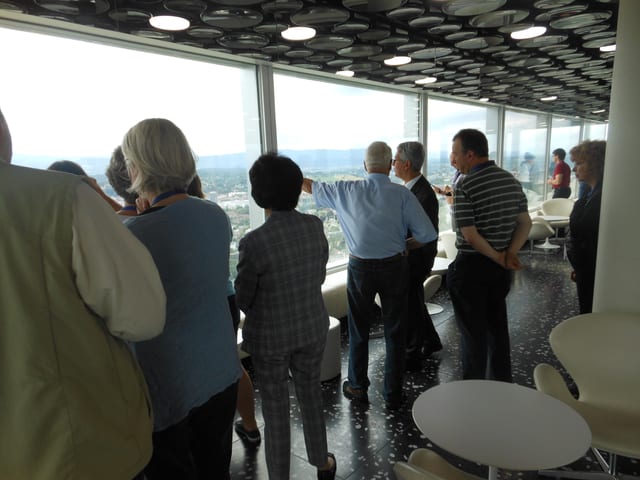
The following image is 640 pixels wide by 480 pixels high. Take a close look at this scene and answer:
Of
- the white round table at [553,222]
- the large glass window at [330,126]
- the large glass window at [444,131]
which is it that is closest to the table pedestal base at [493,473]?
the large glass window at [330,126]

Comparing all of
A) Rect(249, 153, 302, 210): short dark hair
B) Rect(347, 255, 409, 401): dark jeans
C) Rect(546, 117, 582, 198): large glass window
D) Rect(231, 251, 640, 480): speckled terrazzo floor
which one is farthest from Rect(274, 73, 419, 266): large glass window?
Rect(546, 117, 582, 198): large glass window

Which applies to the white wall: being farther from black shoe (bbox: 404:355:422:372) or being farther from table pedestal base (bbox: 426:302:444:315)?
table pedestal base (bbox: 426:302:444:315)

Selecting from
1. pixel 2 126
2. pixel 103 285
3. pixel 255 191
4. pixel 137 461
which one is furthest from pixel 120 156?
pixel 137 461

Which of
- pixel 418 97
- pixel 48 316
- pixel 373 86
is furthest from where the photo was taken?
pixel 418 97

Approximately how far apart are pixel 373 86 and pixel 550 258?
13.9 feet

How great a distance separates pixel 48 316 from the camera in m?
0.81

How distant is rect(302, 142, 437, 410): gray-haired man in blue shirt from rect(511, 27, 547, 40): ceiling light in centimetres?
176

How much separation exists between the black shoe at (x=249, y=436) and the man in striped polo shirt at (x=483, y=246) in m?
1.34

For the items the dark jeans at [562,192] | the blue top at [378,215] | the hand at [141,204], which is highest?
the hand at [141,204]

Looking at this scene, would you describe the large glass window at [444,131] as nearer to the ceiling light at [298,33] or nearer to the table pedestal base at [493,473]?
the ceiling light at [298,33]

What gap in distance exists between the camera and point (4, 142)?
843 mm

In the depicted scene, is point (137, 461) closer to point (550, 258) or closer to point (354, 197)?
point (354, 197)

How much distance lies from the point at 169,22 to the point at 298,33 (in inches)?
34.2

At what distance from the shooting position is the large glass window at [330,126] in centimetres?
423
